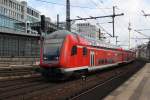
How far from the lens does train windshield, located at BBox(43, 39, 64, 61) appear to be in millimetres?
20734

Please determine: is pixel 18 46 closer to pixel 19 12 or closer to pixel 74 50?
pixel 74 50

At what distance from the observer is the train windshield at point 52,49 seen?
20734mm

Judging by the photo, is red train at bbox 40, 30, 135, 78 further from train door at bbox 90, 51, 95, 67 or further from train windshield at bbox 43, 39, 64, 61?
train door at bbox 90, 51, 95, 67

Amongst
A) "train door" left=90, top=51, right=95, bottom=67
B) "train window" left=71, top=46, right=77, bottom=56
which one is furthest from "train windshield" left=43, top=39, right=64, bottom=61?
"train door" left=90, top=51, right=95, bottom=67

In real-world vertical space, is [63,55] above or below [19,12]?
below

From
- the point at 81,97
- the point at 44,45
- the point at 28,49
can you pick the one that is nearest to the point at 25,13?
the point at 28,49

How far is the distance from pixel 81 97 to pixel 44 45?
846 centimetres

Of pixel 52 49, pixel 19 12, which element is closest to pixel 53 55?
pixel 52 49

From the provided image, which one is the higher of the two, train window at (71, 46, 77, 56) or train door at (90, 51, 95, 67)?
train window at (71, 46, 77, 56)

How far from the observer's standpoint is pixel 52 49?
21094 millimetres

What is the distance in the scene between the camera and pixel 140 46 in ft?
439

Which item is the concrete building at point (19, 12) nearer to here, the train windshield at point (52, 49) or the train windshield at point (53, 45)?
the train windshield at point (53, 45)

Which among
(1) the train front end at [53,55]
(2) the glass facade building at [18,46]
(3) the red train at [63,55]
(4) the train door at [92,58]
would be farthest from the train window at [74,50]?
(2) the glass facade building at [18,46]

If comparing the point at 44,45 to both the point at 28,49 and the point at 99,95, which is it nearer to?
the point at 99,95
